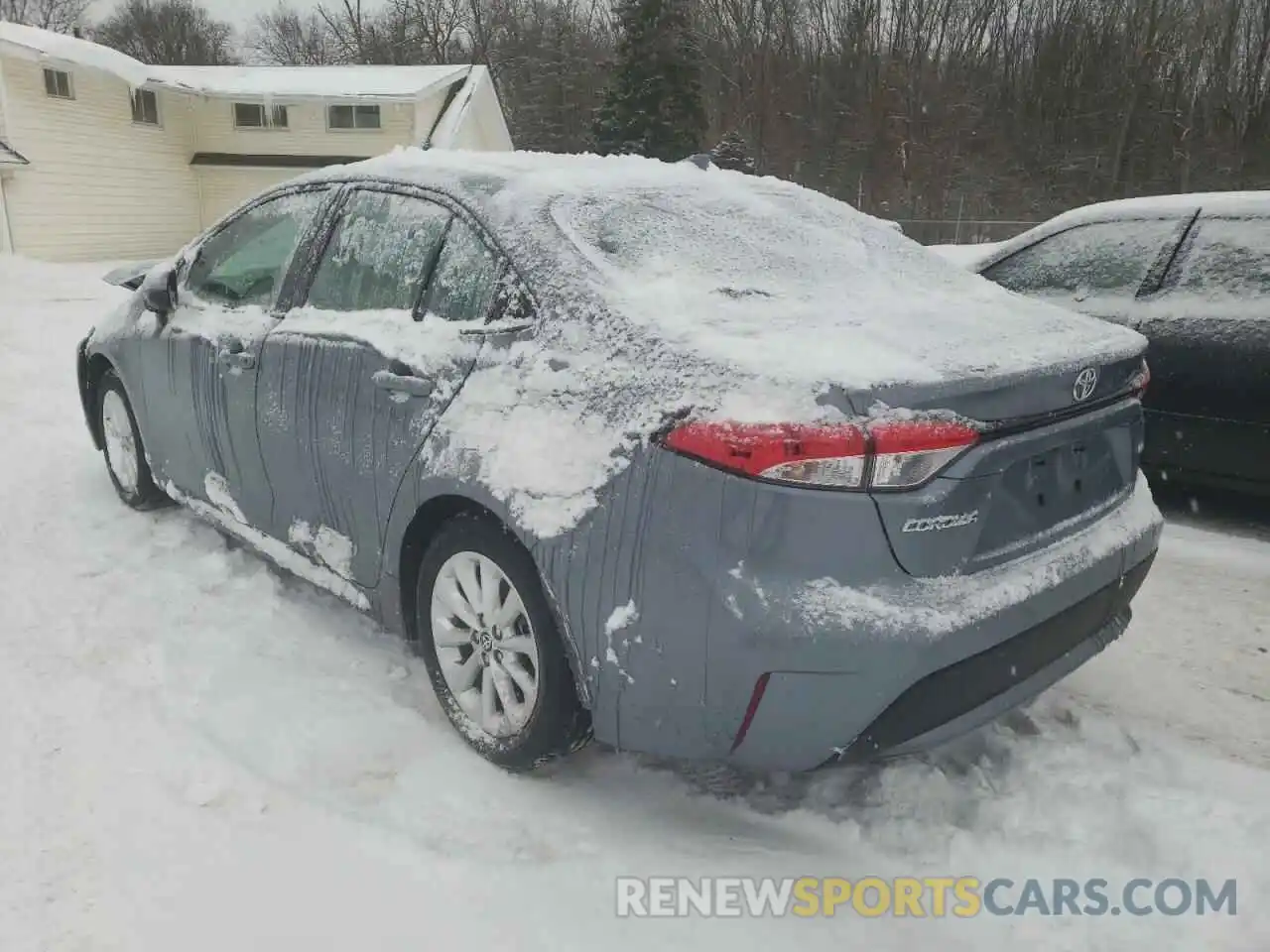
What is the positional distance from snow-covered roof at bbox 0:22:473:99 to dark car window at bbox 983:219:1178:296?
20172mm

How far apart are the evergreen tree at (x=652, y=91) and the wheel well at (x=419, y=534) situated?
29.8m

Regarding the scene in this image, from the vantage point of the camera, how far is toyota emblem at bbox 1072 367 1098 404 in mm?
2305

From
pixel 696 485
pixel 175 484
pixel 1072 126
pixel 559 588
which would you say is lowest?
pixel 175 484

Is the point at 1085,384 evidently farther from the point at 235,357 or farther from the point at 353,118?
the point at 353,118

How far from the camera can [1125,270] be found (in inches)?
193

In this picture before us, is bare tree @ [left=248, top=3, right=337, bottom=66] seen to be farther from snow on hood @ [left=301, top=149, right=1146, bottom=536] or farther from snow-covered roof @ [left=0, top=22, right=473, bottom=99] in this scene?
snow on hood @ [left=301, top=149, right=1146, bottom=536]

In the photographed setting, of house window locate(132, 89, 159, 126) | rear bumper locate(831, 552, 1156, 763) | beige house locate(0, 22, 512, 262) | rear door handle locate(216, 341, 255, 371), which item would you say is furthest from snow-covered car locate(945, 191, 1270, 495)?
house window locate(132, 89, 159, 126)

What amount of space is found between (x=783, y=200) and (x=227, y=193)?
2503 centimetres

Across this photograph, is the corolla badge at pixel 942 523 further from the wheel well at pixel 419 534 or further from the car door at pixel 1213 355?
the car door at pixel 1213 355

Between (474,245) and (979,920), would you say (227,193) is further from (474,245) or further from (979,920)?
(979,920)

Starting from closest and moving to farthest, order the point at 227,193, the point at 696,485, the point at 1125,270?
the point at 696,485 < the point at 1125,270 < the point at 227,193

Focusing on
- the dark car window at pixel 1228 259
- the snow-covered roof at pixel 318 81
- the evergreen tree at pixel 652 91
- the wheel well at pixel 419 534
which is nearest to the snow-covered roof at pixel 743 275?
the wheel well at pixel 419 534

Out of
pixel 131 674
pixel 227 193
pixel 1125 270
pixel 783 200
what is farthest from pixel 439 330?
pixel 227 193

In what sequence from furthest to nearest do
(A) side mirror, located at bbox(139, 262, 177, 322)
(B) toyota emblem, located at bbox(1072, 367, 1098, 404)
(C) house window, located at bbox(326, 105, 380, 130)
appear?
1. (C) house window, located at bbox(326, 105, 380, 130)
2. (A) side mirror, located at bbox(139, 262, 177, 322)
3. (B) toyota emblem, located at bbox(1072, 367, 1098, 404)
